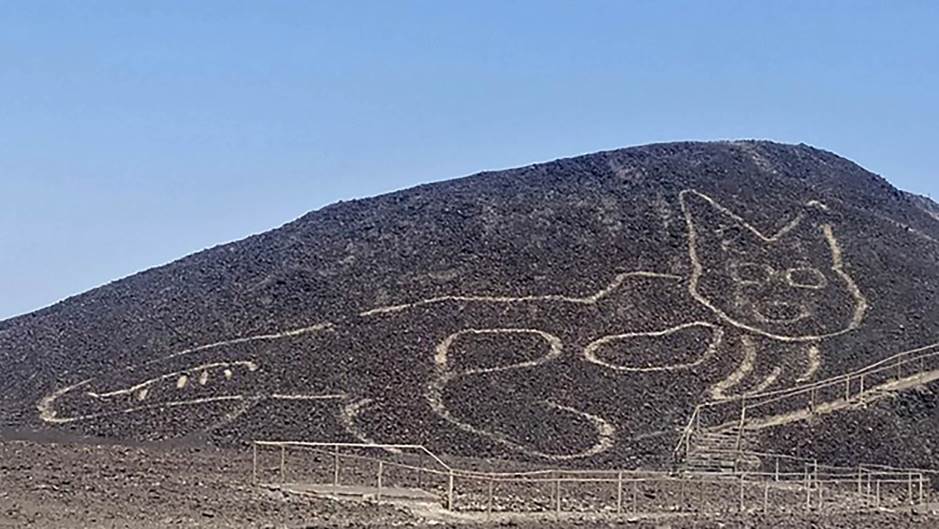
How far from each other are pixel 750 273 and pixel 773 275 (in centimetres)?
85

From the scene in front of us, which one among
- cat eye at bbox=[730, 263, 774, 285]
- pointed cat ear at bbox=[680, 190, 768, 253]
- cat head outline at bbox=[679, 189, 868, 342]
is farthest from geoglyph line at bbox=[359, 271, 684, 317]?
pointed cat ear at bbox=[680, 190, 768, 253]

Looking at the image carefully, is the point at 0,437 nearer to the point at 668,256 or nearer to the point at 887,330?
the point at 668,256

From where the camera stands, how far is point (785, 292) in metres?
47.2

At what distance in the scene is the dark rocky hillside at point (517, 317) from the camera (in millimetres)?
39344

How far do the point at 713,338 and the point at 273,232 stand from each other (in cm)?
2018

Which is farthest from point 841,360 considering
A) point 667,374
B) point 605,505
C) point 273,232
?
point 273,232

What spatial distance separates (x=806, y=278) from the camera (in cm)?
4784

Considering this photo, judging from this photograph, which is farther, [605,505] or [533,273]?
[533,273]

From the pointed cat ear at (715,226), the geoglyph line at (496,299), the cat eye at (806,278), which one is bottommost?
the geoglyph line at (496,299)

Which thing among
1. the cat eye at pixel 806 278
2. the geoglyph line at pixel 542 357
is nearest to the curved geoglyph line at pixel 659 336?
the geoglyph line at pixel 542 357

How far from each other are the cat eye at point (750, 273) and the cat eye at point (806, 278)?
2.38 feet

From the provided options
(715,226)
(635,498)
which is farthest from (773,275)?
(635,498)

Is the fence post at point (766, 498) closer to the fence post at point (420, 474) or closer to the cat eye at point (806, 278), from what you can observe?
the fence post at point (420, 474)

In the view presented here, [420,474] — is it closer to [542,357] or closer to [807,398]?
[542,357]
